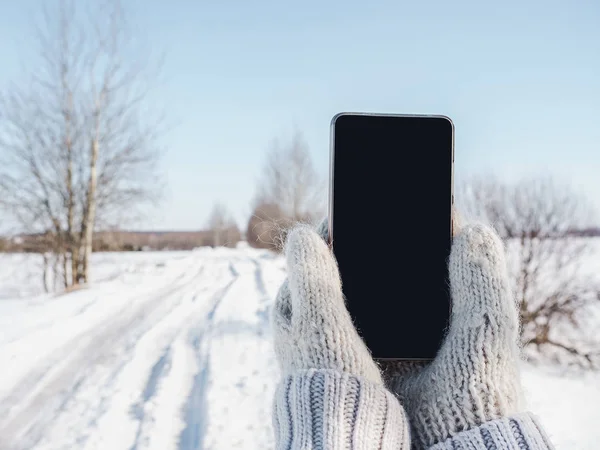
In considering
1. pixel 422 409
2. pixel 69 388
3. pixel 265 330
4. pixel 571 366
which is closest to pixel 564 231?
pixel 571 366

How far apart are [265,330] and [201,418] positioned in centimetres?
224

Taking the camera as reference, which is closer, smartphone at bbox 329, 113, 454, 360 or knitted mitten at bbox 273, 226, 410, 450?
knitted mitten at bbox 273, 226, 410, 450

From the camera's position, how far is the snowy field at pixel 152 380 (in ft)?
10.9

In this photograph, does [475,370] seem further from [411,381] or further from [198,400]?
[198,400]

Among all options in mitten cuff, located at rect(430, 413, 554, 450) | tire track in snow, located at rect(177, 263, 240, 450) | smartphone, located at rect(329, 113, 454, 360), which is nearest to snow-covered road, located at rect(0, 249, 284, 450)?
tire track in snow, located at rect(177, 263, 240, 450)

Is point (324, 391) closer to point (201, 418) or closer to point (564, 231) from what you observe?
point (201, 418)

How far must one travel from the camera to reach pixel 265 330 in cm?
569

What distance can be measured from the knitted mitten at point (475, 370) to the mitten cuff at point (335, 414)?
97 millimetres

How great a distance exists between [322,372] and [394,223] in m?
0.40

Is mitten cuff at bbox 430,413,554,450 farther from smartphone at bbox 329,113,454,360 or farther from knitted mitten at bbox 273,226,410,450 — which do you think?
smartphone at bbox 329,113,454,360

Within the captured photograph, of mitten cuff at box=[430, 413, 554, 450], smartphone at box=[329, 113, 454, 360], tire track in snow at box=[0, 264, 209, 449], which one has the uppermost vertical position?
smartphone at box=[329, 113, 454, 360]

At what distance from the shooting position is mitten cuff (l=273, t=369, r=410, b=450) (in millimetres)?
899

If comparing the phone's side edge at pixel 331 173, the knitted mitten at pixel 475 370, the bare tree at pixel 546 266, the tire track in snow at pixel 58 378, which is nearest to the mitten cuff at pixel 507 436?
Answer: the knitted mitten at pixel 475 370

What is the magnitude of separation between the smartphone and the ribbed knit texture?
0.06 meters
